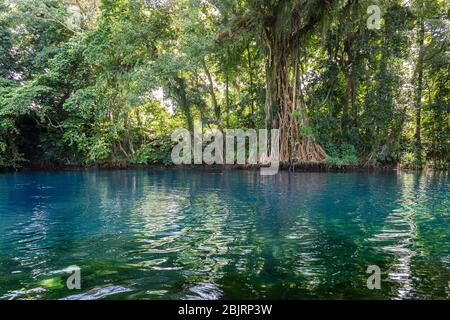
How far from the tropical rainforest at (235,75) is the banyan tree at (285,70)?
0.06 m

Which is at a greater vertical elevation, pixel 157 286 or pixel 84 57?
pixel 84 57

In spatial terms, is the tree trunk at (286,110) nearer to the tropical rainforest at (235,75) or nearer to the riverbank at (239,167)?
the tropical rainforest at (235,75)

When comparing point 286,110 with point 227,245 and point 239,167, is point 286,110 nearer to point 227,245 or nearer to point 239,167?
point 239,167

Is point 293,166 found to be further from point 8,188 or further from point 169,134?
point 8,188

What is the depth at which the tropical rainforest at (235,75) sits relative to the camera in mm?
18438

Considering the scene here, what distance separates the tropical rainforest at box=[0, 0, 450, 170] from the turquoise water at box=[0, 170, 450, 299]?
977cm

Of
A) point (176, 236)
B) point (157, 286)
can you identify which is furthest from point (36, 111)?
point (157, 286)

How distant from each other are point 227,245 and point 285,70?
15716mm

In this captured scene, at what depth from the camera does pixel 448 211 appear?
845 centimetres

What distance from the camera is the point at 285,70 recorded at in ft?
65.2

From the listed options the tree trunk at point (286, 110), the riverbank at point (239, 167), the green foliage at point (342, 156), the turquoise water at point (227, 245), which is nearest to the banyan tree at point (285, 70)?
the tree trunk at point (286, 110)
